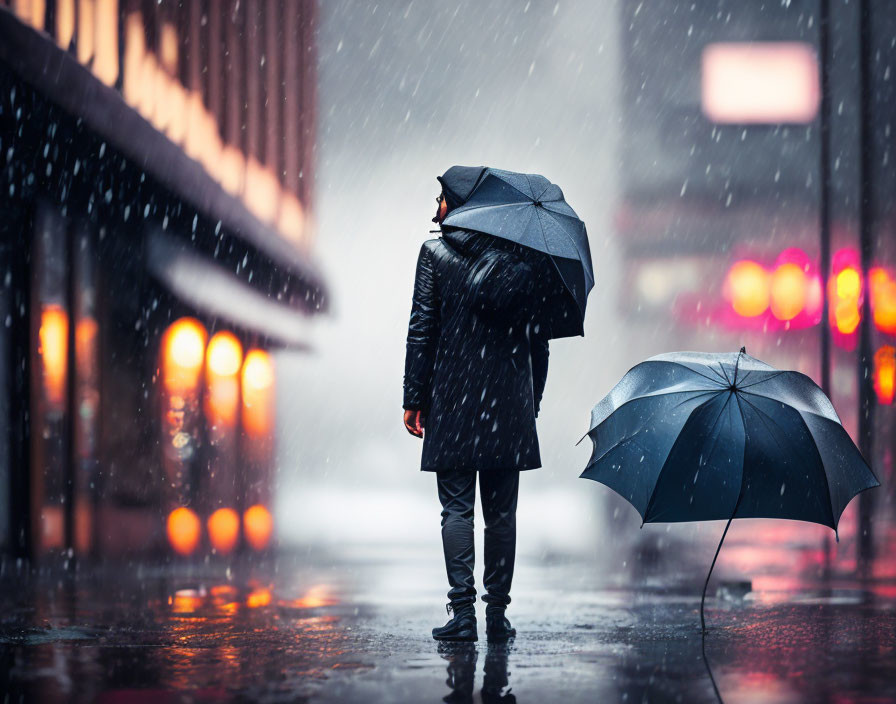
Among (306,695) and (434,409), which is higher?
(434,409)

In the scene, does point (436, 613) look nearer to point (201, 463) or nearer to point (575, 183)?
point (201, 463)

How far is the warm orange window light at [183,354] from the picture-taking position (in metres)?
13.2

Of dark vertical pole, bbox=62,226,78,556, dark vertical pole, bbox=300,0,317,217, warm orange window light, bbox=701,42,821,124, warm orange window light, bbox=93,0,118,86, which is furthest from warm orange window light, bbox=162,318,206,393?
dark vertical pole, bbox=300,0,317,217

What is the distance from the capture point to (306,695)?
3809mm

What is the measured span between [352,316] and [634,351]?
814 cm

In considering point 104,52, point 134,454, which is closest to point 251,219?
point 104,52

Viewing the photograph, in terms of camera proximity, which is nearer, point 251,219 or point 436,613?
point 436,613

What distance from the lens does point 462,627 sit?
A: 4801mm

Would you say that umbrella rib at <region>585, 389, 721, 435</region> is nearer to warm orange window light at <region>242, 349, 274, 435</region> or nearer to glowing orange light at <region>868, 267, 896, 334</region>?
glowing orange light at <region>868, 267, 896, 334</region>

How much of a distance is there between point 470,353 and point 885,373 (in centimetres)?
789

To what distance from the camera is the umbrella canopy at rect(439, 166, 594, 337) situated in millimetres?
4828

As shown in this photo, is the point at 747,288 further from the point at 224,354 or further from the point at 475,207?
the point at 475,207

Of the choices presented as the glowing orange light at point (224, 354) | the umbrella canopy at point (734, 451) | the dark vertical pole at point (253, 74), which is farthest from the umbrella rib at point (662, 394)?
the dark vertical pole at point (253, 74)

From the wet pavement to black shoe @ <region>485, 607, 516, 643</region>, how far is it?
0.07 meters
